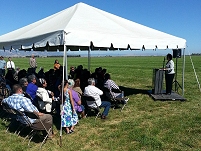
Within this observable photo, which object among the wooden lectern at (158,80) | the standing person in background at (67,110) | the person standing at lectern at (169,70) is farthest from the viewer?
the wooden lectern at (158,80)

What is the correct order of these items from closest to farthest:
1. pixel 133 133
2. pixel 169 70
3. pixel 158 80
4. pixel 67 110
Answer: pixel 67 110
pixel 133 133
pixel 169 70
pixel 158 80

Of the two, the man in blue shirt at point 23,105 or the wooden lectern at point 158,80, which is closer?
the man in blue shirt at point 23,105

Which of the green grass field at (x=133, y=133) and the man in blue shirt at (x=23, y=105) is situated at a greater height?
the man in blue shirt at (x=23, y=105)

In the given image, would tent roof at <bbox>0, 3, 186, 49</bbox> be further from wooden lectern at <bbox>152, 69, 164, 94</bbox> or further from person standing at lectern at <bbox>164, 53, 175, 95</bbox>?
wooden lectern at <bbox>152, 69, 164, 94</bbox>

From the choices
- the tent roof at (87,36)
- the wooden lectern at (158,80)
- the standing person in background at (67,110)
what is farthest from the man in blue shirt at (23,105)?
the wooden lectern at (158,80)

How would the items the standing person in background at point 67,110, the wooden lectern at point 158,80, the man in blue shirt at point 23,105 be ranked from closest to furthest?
the man in blue shirt at point 23,105 → the standing person in background at point 67,110 → the wooden lectern at point 158,80

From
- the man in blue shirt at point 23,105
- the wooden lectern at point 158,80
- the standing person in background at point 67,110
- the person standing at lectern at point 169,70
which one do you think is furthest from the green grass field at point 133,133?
the wooden lectern at point 158,80

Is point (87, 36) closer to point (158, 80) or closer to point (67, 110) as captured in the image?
point (67, 110)

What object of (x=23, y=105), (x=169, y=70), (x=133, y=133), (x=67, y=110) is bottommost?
(x=133, y=133)

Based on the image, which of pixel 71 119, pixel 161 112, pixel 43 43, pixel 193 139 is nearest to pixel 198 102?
pixel 161 112

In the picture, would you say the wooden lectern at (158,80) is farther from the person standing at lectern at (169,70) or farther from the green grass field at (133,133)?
the green grass field at (133,133)

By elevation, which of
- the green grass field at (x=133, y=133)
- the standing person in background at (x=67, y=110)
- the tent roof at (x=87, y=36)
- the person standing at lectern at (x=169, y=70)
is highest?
the tent roof at (x=87, y=36)

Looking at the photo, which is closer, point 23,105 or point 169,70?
point 23,105

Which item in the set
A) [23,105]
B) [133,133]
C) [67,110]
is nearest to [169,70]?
[133,133]
